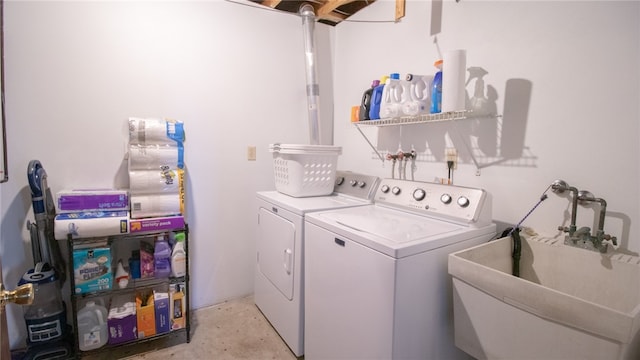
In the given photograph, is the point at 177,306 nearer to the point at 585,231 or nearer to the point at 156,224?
the point at 156,224

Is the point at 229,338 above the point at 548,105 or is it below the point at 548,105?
below

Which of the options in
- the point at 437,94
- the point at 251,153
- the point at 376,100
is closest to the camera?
the point at 437,94

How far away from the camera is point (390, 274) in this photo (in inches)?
42.9

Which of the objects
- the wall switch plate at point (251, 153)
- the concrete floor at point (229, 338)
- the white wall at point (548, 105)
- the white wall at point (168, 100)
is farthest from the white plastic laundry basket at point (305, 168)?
the concrete floor at point (229, 338)

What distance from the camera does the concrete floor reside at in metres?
1.78

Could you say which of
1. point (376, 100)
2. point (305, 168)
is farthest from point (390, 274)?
point (376, 100)

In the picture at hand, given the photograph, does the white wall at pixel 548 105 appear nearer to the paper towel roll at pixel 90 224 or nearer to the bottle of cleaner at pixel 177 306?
the bottle of cleaner at pixel 177 306

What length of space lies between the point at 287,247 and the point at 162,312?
34.2 inches

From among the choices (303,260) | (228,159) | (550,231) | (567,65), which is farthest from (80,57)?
(550,231)

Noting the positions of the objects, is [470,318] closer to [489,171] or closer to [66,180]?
[489,171]

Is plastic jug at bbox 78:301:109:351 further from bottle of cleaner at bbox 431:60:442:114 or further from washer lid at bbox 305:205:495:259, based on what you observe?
bottle of cleaner at bbox 431:60:442:114

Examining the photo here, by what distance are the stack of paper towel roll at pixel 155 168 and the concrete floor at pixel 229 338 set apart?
0.83m

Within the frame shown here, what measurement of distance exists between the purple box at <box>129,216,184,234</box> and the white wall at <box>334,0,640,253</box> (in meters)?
1.54

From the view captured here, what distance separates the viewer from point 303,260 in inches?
63.1
